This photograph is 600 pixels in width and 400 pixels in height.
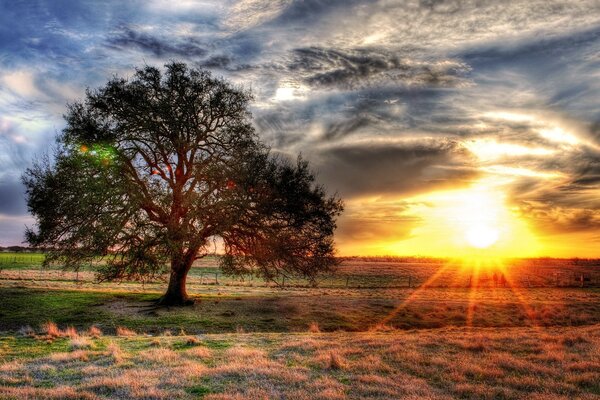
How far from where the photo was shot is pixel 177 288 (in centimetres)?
3028

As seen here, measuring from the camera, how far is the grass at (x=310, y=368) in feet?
36.1

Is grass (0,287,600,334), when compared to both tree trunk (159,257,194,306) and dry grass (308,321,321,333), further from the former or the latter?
tree trunk (159,257,194,306)

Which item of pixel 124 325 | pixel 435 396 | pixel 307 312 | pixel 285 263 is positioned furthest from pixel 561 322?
pixel 124 325

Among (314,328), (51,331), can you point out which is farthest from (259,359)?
(51,331)

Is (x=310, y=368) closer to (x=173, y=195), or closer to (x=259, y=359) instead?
(x=259, y=359)

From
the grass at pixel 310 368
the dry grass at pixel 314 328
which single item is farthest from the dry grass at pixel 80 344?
the dry grass at pixel 314 328

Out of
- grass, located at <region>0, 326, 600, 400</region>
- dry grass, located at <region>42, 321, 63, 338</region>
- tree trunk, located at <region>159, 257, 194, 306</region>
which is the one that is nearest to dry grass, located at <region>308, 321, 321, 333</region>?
grass, located at <region>0, 326, 600, 400</region>

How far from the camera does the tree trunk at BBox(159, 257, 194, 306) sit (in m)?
29.9

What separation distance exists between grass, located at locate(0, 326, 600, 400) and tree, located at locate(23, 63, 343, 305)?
8608 millimetres

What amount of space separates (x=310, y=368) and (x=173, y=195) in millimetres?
17641

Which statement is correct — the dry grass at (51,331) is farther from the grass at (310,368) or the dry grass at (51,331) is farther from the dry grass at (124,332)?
the dry grass at (124,332)

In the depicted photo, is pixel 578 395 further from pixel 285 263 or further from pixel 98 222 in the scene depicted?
pixel 98 222

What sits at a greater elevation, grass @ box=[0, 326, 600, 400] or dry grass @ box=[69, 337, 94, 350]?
grass @ box=[0, 326, 600, 400]

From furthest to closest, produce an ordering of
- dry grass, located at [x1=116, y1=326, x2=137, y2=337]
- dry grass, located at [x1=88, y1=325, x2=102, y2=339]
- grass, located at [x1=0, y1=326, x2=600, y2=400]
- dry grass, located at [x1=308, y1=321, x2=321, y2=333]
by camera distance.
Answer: dry grass, located at [x1=308, y1=321, x2=321, y2=333] → dry grass, located at [x1=116, y1=326, x2=137, y2=337] → dry grass, located at [x1=88, y1=325, x2=102, y2=339] → grass, located at [x1=0, y1=326, x2=600, y2=400]
